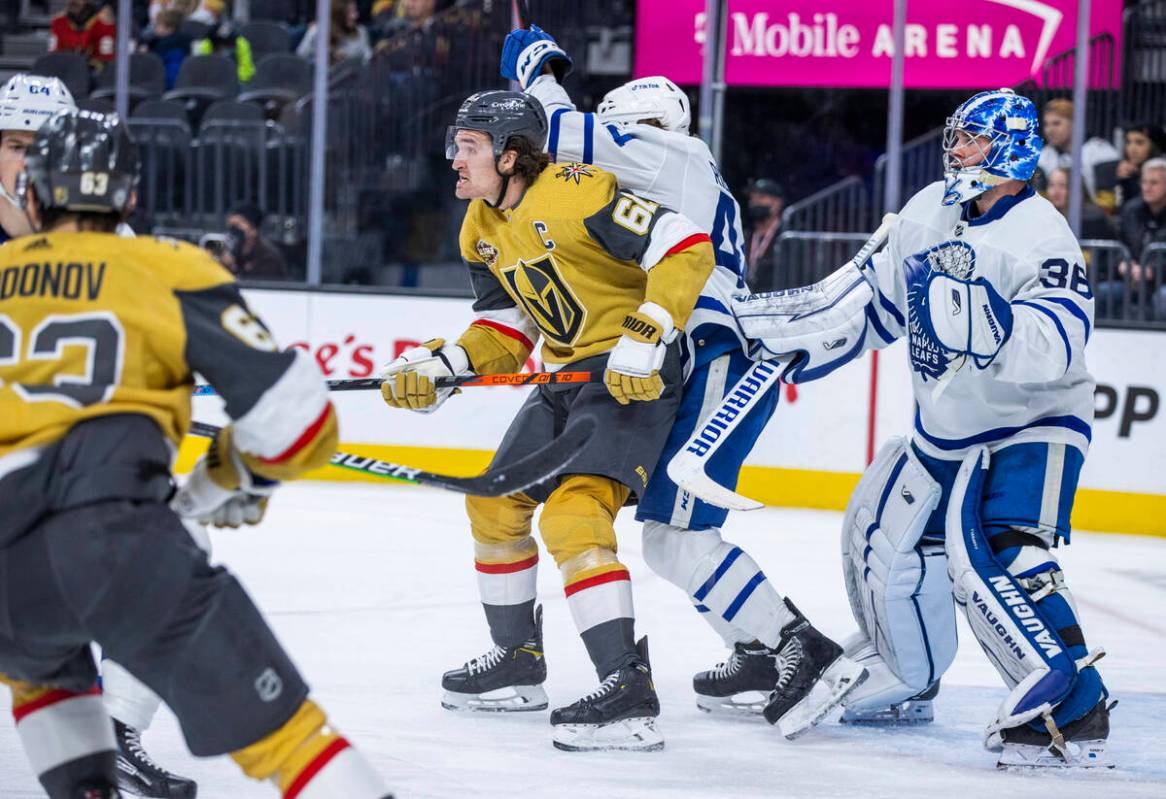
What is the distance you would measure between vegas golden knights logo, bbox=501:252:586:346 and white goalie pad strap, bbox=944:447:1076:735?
0.76 meters

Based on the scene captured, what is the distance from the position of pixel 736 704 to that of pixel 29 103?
1.71 metres

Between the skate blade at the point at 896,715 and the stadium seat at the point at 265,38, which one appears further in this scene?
the stadium seat at the point at 265,38

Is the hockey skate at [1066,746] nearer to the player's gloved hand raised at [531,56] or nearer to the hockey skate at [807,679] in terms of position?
the hockey skate at [807,679]

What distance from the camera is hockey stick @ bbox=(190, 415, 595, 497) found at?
8.72ft

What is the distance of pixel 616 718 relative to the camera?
9.94 feet

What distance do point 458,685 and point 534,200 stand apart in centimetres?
94

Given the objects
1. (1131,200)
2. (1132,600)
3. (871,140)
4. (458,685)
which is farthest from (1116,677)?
(871,140)

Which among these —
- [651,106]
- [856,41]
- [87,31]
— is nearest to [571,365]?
[651,106]

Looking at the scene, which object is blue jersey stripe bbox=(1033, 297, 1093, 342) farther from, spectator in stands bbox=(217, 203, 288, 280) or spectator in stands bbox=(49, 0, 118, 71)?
spectator in stands bbox=(49, 0, 118, 71)

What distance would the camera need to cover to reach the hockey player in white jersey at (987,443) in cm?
293

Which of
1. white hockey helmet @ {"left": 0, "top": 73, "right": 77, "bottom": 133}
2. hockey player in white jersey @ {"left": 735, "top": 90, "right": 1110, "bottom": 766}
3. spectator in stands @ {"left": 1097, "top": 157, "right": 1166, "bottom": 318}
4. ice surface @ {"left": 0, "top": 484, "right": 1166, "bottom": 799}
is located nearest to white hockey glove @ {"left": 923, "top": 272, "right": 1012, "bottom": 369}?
hockey player in white jersey @ {"left": 735, "top": 90, "right": 1110, "bottom": 766}

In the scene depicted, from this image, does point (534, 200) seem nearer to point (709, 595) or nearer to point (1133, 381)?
point (709, 595)

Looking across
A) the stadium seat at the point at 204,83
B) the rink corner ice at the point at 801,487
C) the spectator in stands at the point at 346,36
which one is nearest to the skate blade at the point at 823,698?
the rink corner ice at the point at 801,487

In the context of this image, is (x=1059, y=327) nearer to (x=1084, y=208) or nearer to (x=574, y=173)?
Answer: (x=574, y=173)
